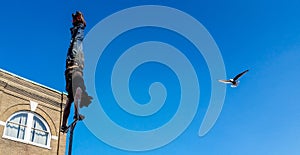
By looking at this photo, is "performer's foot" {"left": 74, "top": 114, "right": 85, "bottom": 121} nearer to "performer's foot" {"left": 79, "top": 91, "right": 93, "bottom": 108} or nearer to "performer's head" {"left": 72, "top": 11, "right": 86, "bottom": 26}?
"performer's foot" {"left": 79, "top": 91, "right": 93, "bottom": 108}

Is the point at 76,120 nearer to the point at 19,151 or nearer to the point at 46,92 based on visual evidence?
the point at 19,151

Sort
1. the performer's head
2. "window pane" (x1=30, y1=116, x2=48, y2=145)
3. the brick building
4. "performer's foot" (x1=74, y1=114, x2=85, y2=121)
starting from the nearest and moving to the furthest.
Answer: "performer's foot" (x1=74, y1=114, x2=85, y2=121) < the performer's head < the brick building < "window pane" (x1=30, y1=116, x2=48, y2=145)

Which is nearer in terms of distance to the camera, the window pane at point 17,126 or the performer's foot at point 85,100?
the performer's foot at point 85,100

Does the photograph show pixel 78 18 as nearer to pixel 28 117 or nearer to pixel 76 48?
pixel 76 48

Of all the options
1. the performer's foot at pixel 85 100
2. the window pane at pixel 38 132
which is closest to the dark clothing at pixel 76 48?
the performer's foot at pixel 85 100

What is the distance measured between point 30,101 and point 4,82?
2.01 meters

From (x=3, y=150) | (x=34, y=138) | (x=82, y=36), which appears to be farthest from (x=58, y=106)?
(x=82, y=36)

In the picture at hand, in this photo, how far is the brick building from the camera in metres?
19.5

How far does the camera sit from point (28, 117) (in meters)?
20.8

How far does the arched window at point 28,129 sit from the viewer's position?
A: 19.8m

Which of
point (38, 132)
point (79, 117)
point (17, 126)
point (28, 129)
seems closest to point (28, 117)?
point (28, 129)

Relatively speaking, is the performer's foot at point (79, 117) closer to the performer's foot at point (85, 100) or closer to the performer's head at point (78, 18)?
the performer's foot at point (85, 100)

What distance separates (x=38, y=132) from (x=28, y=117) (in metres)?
1.10

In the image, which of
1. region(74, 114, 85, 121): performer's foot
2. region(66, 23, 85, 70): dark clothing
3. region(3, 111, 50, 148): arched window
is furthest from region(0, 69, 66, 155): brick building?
region(74, 114, 85, 121): performer's foot
